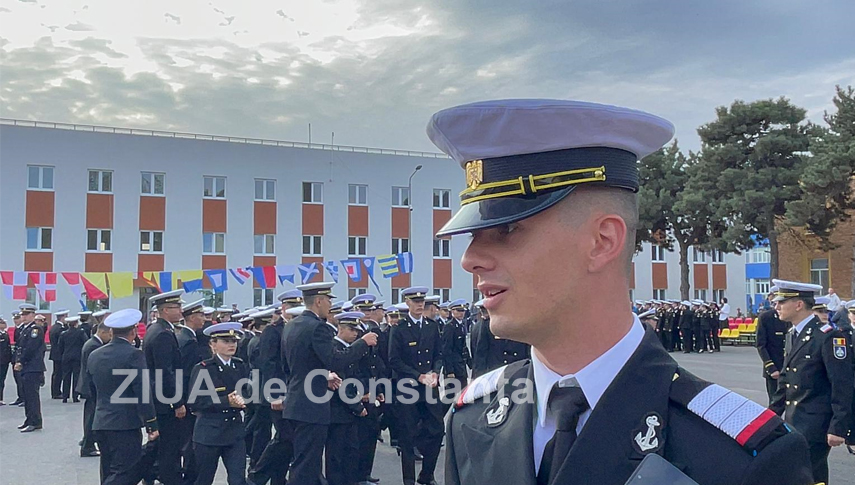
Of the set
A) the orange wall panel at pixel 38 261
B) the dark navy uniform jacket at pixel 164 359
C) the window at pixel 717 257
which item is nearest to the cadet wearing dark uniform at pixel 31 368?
the dark navy uniform jacket at pixel 164 359

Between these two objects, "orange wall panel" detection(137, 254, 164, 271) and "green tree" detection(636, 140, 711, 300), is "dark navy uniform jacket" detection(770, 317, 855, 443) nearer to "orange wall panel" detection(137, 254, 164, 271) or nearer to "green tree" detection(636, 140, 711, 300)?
"green tree" detection(636, 140, 711, 300)

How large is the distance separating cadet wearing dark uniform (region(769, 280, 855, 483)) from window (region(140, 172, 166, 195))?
33.9 metres

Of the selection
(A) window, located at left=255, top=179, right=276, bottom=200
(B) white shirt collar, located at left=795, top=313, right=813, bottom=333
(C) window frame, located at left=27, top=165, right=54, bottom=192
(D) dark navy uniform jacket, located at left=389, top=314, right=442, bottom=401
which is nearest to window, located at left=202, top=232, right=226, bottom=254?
(A) window, located at left=255, top=179, right=276, bottom=200

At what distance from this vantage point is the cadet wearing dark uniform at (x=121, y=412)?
7.38 metres

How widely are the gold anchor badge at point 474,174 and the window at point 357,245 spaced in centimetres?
3798

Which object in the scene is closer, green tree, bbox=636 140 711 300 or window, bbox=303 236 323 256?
green tree, bbox=636 140 711 300

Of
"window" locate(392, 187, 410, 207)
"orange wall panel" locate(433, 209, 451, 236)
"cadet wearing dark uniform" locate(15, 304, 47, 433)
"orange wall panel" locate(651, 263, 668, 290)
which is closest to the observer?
"cadet wearing dark uniform" locate(15, 304, 47, 433)

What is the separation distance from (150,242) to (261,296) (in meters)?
6.01

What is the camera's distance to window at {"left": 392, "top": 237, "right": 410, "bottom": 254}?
4047cm

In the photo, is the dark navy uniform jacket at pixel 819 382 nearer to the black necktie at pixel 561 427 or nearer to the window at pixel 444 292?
the black necktie at pixel 561 427

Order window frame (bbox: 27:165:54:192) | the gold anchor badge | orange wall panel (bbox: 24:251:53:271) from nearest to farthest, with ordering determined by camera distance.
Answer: the gold anchor badge
orange wall panel (bbox: 24:251:53:271)
window frame (bbox: 27:165:54:192)

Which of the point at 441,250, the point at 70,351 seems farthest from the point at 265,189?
the point at 70,351

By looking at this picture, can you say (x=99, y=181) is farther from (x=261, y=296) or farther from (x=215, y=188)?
(x=261, y=296)

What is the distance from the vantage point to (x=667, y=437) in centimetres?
151
